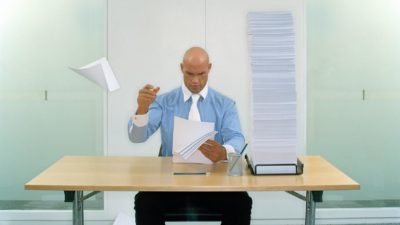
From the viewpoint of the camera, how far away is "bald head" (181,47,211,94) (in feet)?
7.93

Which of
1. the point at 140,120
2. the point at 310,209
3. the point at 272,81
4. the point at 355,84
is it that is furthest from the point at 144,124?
the point at 355,84

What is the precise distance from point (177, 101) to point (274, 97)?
68 cm

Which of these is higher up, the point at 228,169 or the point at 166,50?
the point at 166,50

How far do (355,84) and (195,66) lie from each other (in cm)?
157

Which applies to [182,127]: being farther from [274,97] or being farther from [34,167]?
[34,167]

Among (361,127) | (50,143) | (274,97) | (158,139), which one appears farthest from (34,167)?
(361,127)

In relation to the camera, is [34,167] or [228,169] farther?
[34,167]

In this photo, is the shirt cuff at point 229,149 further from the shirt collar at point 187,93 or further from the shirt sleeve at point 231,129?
the shirt collar at point 187,93

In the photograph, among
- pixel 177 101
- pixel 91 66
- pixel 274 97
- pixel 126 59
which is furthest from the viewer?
pixel 126 59

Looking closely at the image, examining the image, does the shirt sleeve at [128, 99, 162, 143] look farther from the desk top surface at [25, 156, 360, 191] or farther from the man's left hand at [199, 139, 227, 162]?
the man's left hand at [199, 139, 227, 162]

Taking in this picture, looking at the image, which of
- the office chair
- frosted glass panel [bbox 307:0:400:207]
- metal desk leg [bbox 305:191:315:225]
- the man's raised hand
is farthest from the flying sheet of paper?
frosted glass panel [bbox 307:0:400:207]

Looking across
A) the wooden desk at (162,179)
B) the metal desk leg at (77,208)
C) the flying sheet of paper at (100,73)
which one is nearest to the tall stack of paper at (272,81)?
the wooden desk at (162,179)

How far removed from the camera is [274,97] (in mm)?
2059

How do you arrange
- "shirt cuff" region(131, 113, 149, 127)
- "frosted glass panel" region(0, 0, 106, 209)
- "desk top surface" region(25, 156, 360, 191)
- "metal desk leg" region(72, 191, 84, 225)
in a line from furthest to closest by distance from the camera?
"frosted glass panel" region(0, 0, 106, 209), "shirt cuff" region(131, 113, 149, 127), "metal desk leg" region(72, 191, 84, 225), "desk top surface" region(25, 156, 360, 191)
